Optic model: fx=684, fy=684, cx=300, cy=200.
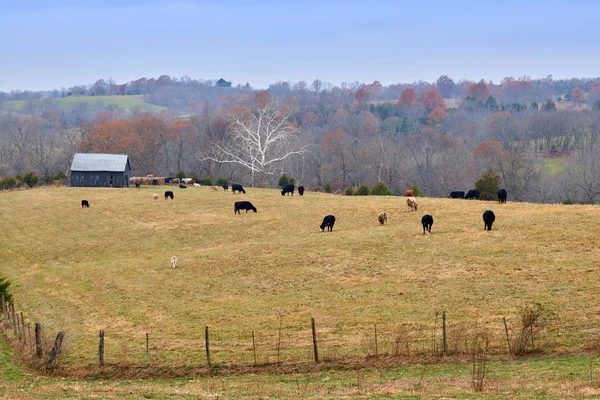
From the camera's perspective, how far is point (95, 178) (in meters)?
89.6

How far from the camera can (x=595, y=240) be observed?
34.0 meters

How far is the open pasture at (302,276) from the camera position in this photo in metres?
24.5

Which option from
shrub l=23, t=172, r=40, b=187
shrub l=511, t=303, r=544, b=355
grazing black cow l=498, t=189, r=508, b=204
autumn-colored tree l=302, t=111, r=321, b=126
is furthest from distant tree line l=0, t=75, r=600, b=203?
shrub l=511, t=303, r=544, b=355

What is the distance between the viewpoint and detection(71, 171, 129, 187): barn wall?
3526 inches

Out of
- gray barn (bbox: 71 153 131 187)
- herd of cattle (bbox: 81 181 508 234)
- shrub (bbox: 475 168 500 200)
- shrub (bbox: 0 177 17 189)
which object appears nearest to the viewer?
herd of cattle (bbox: 81 181 508 234)

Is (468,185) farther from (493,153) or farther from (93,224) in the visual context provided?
(93,224)

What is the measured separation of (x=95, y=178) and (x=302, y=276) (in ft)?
203

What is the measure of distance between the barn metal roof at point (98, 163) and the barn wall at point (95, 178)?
55 cm

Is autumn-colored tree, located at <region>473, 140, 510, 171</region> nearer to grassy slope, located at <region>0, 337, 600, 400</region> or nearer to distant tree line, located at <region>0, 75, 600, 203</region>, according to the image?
distant tree line, located at <region>0, 75, 600, 203</region>

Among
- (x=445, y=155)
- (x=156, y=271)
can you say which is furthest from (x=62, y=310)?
(x=445, y=155)

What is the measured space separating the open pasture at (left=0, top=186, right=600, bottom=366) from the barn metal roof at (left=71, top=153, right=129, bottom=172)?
109 feet

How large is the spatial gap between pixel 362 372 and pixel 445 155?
103829 mm

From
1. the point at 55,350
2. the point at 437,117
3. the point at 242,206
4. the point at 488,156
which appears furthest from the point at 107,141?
the point at 437,117

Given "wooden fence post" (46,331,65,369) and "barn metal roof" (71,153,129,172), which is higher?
"barn metal roof" (71,153,129,172)
